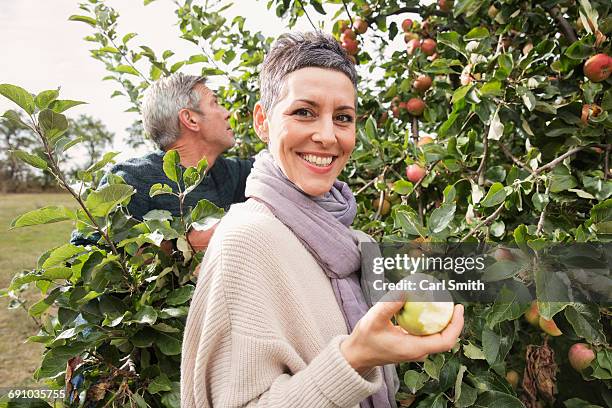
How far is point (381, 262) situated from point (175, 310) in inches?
17.1

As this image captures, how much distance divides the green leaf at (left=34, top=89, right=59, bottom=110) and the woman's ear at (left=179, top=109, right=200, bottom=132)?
0.96 meters

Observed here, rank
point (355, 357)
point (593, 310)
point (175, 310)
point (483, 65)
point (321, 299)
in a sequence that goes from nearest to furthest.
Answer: point (355, 357)
point (321, 299)
point (593, 310)
point (175, 310)
point (483, 65)

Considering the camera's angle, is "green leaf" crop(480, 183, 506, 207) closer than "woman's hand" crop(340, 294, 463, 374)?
No

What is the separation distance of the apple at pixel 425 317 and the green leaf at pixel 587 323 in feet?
1.09

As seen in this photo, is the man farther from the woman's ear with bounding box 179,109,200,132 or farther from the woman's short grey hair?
the woman's short grey hair

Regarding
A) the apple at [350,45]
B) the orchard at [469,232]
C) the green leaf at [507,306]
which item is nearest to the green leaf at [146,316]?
the orchard at [469,232]

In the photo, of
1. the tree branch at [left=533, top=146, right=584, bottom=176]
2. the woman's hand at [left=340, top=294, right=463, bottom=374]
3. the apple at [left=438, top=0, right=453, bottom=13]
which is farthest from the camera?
the apple at [left=438, top=0, right=453, bottom=13]

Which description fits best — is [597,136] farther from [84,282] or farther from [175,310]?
[84,282]

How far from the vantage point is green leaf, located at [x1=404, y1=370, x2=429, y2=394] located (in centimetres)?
84

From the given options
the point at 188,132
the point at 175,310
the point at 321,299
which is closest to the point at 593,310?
the point at 321,299

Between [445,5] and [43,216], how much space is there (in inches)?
59.1

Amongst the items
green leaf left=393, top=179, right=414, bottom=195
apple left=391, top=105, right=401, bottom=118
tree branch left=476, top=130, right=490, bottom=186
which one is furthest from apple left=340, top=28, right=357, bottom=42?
green leaf left=393, top=179, right=414, bottom=195

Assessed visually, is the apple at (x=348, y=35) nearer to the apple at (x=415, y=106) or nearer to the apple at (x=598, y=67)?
the apple at (x=415, y=106)

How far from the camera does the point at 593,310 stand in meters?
0.87
